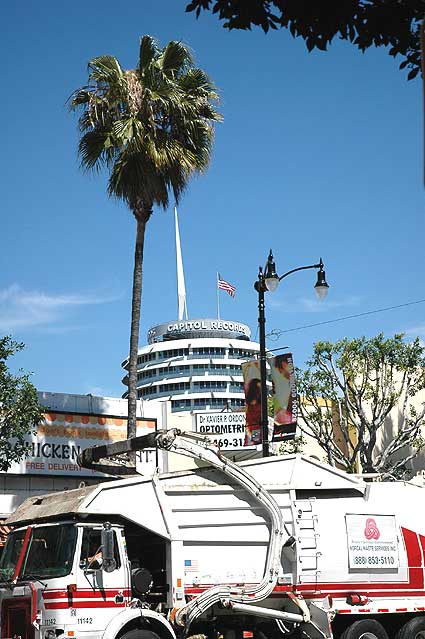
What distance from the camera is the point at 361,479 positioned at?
59.4 ft

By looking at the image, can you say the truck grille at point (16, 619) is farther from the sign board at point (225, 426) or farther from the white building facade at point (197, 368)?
the white building facade at point (197, 368)

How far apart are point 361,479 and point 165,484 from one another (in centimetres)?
409

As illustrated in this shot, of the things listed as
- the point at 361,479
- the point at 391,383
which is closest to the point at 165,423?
the point at 391,383

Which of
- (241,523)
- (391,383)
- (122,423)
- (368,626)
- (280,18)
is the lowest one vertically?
(368,626)

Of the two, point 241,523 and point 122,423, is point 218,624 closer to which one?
point 241,523

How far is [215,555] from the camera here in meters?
15.9

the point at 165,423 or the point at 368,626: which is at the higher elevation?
the point at 165,423

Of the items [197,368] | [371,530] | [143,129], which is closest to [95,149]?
[143,129]

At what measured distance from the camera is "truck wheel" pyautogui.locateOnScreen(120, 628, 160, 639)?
1464 cm

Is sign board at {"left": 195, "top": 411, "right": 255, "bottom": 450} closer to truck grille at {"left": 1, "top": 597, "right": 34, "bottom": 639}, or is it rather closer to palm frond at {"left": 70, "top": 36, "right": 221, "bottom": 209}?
palm frond at {"left": 70, "top": 36, "right": 221, "bottom": 209}

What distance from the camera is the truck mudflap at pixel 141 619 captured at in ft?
47.5

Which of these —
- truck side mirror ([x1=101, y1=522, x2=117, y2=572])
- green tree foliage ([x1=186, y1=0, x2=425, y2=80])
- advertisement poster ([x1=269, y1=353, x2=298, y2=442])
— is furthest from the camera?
advertisement poster ([x1=269, y1=353, x2=298, y2=442])

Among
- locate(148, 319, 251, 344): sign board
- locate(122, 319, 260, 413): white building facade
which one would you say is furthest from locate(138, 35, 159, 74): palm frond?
locate(148, 319, 251, 344): sign board

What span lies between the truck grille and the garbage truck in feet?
0.08
